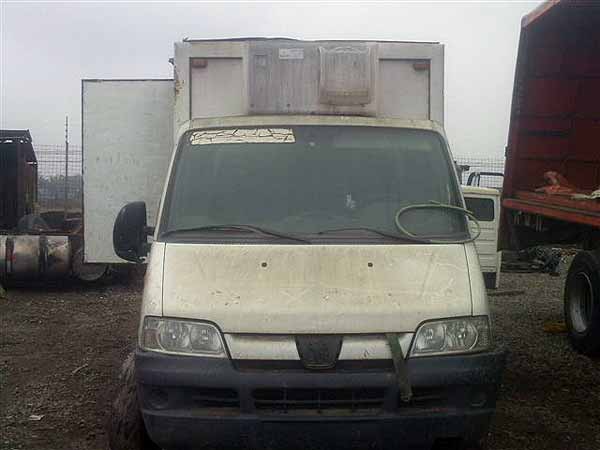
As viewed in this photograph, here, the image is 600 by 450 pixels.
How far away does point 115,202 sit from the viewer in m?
7.61

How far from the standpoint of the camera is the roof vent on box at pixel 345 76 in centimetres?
499

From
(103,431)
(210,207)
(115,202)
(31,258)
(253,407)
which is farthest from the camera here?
(31,258)

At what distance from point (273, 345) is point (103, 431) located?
6.86ft

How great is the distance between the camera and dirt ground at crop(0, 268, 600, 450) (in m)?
4.97

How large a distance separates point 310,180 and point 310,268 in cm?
75

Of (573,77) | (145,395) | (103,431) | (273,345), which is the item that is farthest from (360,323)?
(573,77)

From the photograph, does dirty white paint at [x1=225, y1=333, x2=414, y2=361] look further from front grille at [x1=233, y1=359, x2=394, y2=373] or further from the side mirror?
the side mirror

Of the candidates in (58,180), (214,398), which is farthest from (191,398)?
(58,180)

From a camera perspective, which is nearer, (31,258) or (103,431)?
(103,431)

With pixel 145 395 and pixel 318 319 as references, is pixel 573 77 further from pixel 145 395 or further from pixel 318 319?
pixel 145 395

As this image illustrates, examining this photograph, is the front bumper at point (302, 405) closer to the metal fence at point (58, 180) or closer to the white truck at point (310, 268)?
the white truck at point (310, 268)

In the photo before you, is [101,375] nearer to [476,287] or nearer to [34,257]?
[476,287]

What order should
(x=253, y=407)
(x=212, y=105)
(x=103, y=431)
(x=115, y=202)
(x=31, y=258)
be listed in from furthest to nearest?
(x=31, y=258)
(x=115, y=202)
(x=212, y=105)
(x=103, y=431)
(x=253, y=407)

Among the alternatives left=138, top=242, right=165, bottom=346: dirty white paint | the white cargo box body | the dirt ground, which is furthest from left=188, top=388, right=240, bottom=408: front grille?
the white cargo box body
